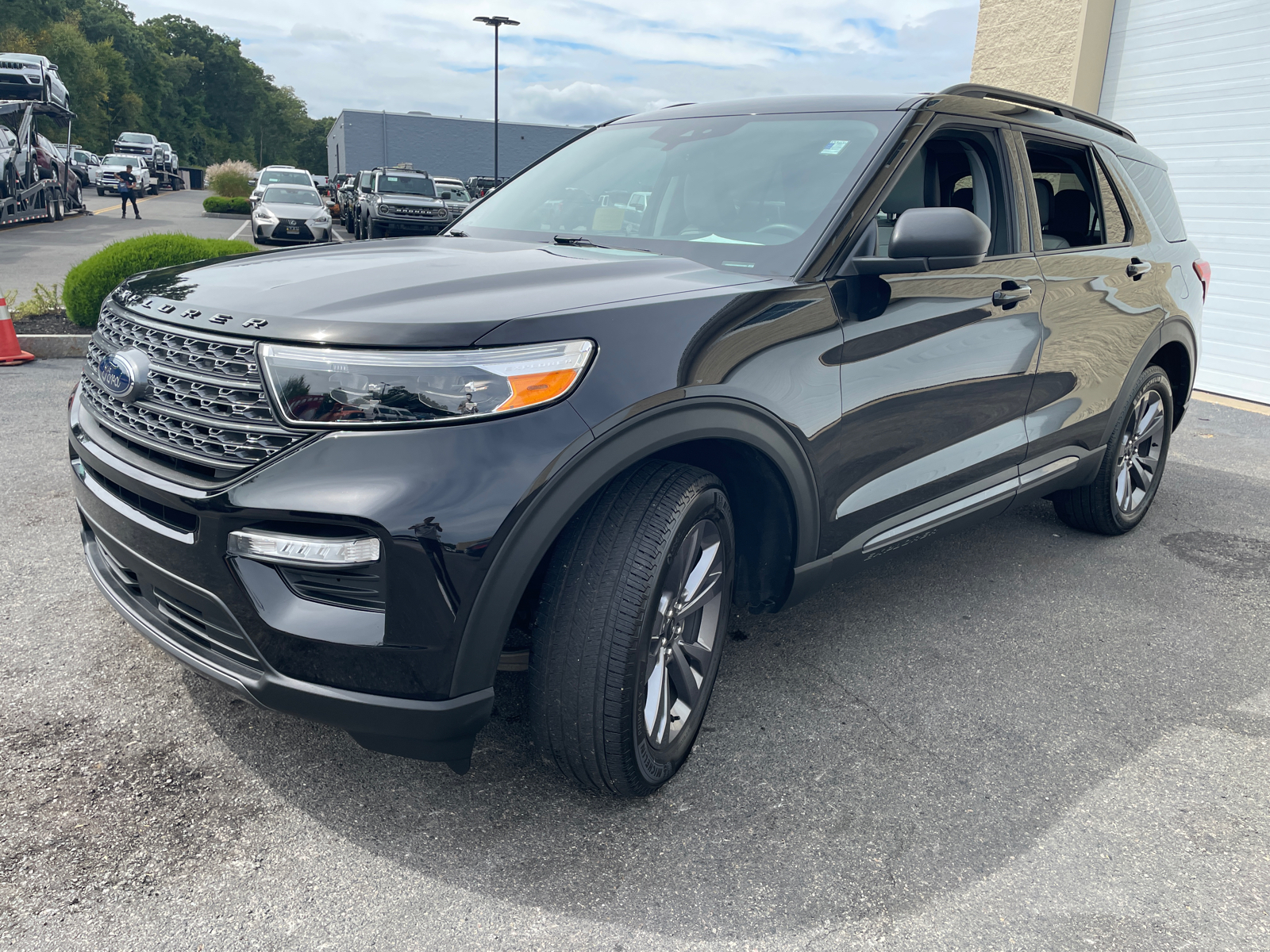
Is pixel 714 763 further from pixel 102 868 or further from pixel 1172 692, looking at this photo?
pixel 1172 692

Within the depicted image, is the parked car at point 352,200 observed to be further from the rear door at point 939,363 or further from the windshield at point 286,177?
the rear door at point 939,363

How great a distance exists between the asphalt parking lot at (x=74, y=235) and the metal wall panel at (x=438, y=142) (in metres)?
25.0

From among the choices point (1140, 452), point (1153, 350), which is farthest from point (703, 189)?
point (1140, 452)

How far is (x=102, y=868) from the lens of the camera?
2.00m

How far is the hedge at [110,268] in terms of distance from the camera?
26.5ft

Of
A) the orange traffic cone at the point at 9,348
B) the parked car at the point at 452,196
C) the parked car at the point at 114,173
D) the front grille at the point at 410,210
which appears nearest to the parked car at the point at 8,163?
the front grille at the point at 410,210

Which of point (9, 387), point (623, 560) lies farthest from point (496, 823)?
point (9, 387)

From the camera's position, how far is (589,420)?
6.30 feet

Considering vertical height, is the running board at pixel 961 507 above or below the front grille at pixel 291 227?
below

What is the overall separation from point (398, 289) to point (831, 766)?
1667 mm

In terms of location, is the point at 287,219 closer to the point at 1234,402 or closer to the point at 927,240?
the point at 1234,402

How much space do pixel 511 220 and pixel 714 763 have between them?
2003 millimetres

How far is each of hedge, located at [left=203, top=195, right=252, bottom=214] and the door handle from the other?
34.1m

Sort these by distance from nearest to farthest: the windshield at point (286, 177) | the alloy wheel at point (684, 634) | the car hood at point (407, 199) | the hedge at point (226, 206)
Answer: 1. the alloy wheel at point (684, 634)
2. the car hood at point (407, 199)
3. the windshield at point (286, 177)
4. the hedge at point (226, 206)
